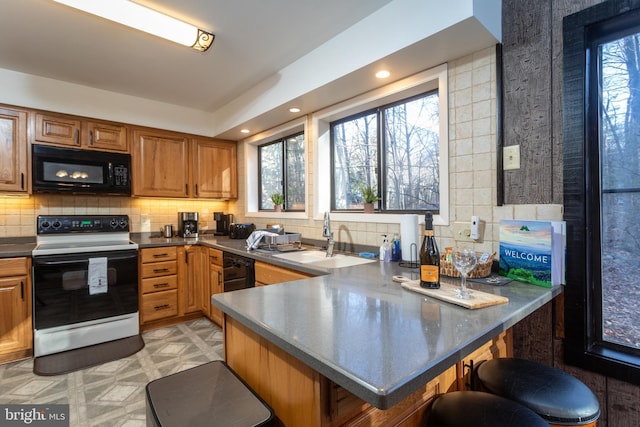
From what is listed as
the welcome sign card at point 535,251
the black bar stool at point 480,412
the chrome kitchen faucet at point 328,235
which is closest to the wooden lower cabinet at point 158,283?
the chrome kitchen faucet at point 328,235

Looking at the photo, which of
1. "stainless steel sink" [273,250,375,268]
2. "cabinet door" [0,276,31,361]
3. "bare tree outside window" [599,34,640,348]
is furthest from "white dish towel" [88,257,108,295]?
"bare tree outside window" [599,34,640,348]

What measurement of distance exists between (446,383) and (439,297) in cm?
33

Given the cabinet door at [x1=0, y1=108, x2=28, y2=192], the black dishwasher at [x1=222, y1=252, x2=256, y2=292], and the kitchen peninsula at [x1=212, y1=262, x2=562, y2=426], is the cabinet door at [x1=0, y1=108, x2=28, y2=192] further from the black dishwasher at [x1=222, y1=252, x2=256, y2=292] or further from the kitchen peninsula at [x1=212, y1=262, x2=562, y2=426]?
the kitchen peninsula at [x1=212, y1=262, x2=562, y2=426]

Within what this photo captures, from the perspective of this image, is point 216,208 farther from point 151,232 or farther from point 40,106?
point 40,106

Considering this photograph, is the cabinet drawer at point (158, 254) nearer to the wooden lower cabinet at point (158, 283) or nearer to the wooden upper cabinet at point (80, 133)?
the wooden lower cabinet at point (158, 283)

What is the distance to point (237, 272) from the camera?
2.60 metres

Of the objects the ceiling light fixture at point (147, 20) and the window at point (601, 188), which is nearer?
the window at point (601, 188)

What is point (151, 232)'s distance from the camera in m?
3.62

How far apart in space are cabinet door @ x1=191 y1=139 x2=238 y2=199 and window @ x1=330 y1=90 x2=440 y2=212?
5.49 feet

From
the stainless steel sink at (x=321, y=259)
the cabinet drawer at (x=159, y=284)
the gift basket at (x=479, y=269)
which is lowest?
the cabinet drawer at (x=159, y=284)

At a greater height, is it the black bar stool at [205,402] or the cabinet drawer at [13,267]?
the cabinet drawer at [13,267]

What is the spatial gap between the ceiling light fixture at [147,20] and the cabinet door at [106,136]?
1642mm

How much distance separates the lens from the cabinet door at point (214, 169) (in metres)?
3.67

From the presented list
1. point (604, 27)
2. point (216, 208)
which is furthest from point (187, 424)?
point (216, 208)
